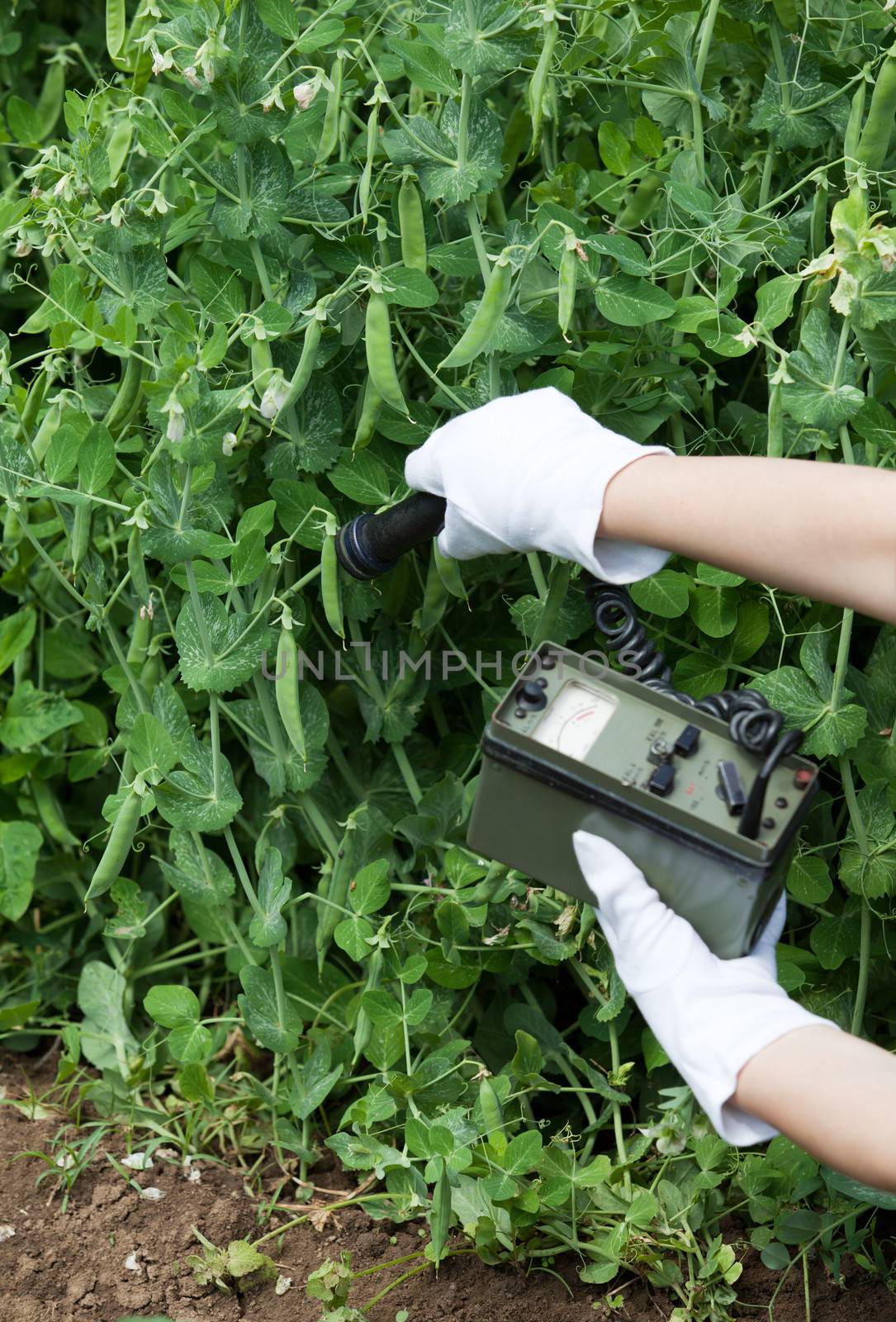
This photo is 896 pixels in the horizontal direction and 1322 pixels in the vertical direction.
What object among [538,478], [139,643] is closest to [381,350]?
[538,478]

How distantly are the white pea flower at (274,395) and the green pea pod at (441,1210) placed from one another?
0.95m

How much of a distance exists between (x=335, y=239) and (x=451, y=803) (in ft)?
2.65

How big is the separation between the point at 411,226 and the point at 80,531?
0.60m

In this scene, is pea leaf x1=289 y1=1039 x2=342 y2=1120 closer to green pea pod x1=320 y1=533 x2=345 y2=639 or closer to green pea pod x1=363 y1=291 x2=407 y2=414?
green pea pod x1=320 y1=533 x2=345 y2=639

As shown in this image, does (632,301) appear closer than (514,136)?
Yes

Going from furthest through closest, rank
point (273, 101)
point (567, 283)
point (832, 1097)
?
point (273, 101) → point (567, 283) → point (832, 1097)

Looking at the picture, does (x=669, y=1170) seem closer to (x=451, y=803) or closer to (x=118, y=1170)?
(x=451, y=803)

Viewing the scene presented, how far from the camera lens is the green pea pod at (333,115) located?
1.52 meters

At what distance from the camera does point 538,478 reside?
128cm

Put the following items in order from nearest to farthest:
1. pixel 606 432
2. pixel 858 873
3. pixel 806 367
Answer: pixel 606 432
pixel 806 367
pixel 858 873

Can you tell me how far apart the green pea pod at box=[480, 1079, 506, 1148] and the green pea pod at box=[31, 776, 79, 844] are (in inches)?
33.8

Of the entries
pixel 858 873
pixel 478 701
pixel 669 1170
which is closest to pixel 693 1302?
pixel 669 1170

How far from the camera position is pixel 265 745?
1745 mm

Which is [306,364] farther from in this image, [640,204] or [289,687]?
[640,204]
